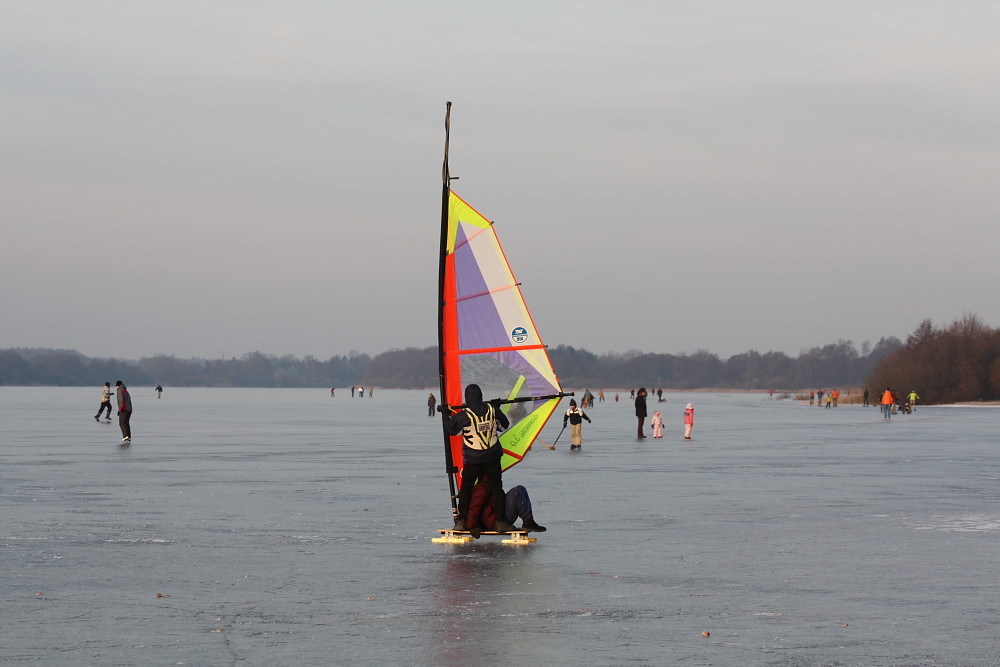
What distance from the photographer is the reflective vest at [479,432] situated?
12.2 m

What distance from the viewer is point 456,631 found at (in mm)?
7836

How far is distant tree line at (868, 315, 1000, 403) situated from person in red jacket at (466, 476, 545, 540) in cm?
9678

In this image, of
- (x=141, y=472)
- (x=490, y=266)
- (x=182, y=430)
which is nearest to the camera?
(x=490, y=266)

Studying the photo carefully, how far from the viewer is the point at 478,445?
12188mm

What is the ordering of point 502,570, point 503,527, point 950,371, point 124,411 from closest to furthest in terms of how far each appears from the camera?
point 502,570 < point 503,527 < point 124,411 < point 950,371

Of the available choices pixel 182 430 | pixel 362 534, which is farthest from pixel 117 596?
pixel 182 430

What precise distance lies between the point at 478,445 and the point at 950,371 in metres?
103

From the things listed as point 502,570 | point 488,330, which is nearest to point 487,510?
point 502,570

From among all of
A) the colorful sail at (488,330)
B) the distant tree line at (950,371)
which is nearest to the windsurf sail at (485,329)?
the colorful sail at (488,330)

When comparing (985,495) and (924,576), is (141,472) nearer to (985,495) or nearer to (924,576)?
(985,495)

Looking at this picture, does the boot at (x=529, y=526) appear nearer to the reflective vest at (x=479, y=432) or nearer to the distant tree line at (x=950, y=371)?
the reflective vest at (x=479, y=432)

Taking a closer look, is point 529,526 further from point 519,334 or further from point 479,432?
point 519,334

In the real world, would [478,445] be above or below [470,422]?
below

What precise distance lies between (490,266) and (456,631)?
20.9 feet
